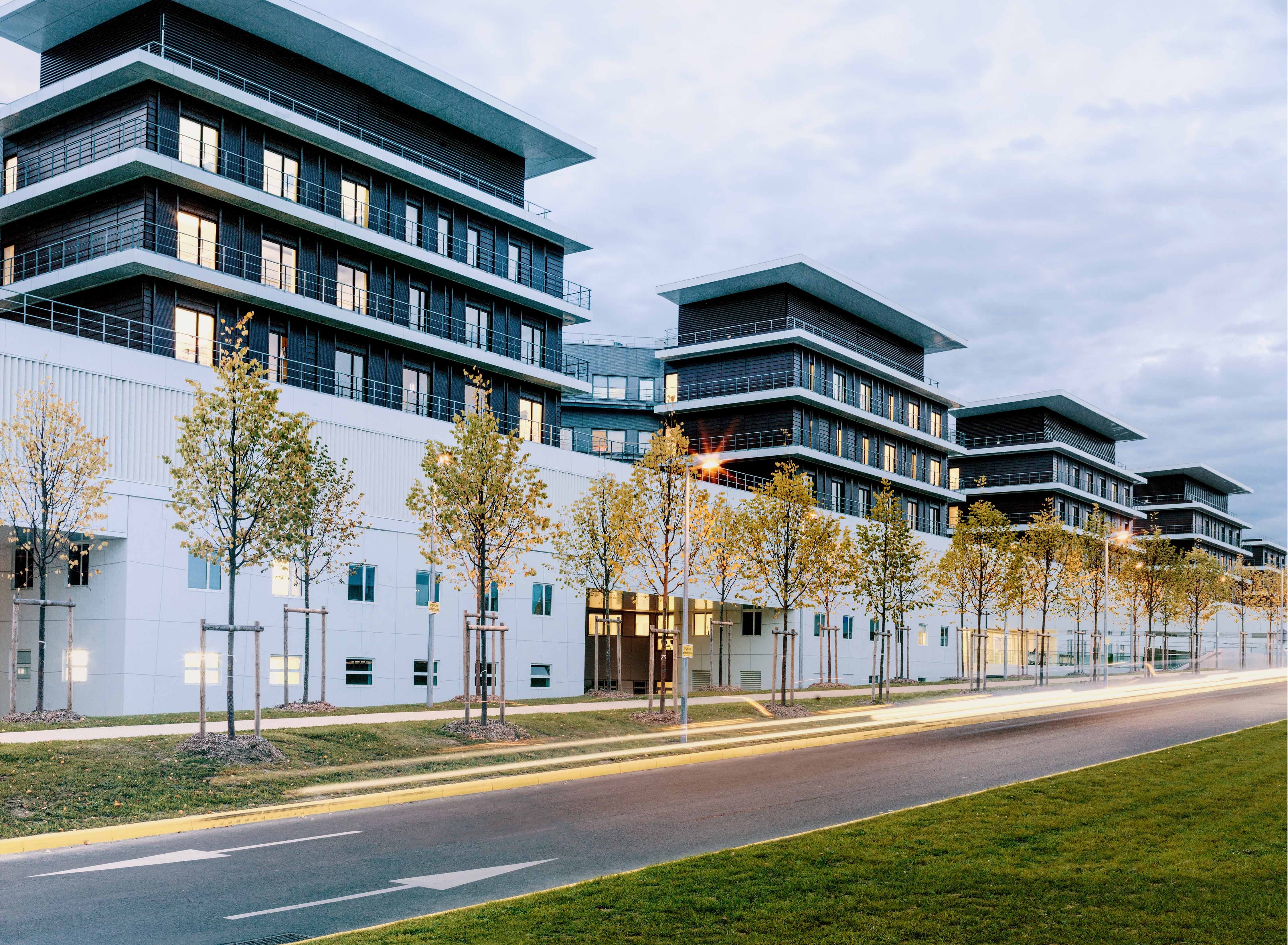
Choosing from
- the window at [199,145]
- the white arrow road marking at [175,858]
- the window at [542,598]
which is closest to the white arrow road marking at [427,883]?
the white arrow road marking at [175,858]

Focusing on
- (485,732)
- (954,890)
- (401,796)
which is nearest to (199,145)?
(485,732)

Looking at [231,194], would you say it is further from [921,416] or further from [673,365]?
[921,416]

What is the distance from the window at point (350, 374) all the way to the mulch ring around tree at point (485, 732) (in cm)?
2061

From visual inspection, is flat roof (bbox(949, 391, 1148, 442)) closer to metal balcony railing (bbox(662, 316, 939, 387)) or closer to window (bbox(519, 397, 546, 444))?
metal balcony railing (bbox(662, 316, 939, 387))

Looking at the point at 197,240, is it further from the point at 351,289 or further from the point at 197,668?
the point at 197,668

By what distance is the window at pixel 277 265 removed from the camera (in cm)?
4222

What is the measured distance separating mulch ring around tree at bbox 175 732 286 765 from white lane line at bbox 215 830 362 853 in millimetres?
5142

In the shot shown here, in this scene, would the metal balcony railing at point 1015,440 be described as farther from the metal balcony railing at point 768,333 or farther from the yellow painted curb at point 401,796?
the yellow painted curb at point 401,796

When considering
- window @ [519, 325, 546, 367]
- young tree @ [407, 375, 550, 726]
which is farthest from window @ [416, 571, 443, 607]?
window @ [519, 325, 546, 367]

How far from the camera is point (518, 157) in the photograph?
2149 inches

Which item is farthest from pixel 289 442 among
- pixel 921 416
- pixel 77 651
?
pixel 921 416

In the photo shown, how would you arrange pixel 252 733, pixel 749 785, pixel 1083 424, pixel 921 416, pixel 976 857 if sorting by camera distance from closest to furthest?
pixel 976 857 < pixel 749 785 < pixel 252 733 < pixel 921 416 < pixel 1083 424

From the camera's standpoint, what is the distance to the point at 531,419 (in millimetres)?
53750

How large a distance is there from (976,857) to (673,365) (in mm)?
67367
